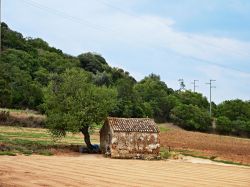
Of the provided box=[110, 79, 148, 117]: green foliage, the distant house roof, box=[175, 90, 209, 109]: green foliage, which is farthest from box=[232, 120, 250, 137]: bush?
the distant house roof

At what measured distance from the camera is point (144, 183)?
22.7 meters

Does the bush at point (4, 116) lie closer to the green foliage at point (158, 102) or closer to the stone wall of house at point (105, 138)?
the stone wall of house at point (105, 138)

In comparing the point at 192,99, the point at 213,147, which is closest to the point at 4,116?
the point at 213,147

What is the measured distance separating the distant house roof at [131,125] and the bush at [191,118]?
5670 centimetres

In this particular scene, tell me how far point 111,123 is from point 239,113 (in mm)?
75734

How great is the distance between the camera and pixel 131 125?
43.6 meters

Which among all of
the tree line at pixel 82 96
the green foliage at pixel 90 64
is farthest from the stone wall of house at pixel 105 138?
the green foliage at pixel 90 64

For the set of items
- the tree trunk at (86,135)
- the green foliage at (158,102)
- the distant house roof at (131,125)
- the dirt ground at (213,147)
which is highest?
the green foliage at (158,102)

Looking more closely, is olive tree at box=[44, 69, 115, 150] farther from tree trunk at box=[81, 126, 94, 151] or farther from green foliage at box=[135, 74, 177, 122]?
green foliage at box=[135, 74, 177, 122]

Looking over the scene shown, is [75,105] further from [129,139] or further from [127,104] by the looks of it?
[127,104]

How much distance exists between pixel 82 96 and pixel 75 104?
1.04 metres

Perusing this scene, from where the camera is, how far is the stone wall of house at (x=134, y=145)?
42.0 metres

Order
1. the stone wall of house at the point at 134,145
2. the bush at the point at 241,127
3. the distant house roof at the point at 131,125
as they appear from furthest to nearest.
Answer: the bush at the point at 241,127, the distant house roof at the point at 131,125, the stone wall of house at the point at 134,145

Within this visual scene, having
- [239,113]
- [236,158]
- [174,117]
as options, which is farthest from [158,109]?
[236,158]
